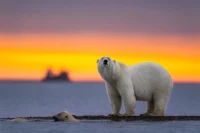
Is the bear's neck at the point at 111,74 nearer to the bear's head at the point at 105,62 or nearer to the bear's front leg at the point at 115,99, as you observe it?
the bear's head at the point at 105,62

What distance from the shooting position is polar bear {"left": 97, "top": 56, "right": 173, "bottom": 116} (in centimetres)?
4031

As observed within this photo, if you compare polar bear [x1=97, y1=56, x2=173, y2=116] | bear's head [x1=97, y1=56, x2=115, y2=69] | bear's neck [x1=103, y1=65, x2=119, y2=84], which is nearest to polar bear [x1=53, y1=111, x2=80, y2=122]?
polar bear [x1=97, y1=56, x2=173, y2=116]

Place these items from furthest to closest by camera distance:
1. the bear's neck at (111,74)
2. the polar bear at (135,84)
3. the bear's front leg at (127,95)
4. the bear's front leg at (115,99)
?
the bear's front leg at (115,99)
the bear's front leg at (127,95)
the polar bear at (135,84)
the bear's neck at (111,74)

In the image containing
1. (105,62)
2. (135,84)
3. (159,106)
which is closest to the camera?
(105,62)

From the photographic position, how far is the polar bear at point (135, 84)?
132 feet

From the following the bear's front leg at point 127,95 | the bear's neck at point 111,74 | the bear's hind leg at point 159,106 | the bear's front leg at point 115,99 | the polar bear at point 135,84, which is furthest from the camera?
the bear's hind leg at point 159,106

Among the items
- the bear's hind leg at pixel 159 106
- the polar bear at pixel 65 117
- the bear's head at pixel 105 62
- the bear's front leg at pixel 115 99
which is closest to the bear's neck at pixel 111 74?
the bear's head at pixel 105 62

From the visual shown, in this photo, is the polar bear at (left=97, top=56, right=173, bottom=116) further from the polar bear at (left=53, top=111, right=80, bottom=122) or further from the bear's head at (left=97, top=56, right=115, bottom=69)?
the polar bear at (left=53, top=111, right=80, bottom=122)

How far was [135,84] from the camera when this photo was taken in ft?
136

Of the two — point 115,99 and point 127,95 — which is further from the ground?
point 127,95

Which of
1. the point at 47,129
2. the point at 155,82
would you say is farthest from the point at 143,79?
the point at 47,129

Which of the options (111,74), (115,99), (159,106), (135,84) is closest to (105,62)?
(111,74)

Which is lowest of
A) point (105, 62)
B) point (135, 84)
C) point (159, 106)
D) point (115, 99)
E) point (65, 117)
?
point (65, 117)

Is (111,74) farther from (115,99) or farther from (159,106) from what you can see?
(159,106)
